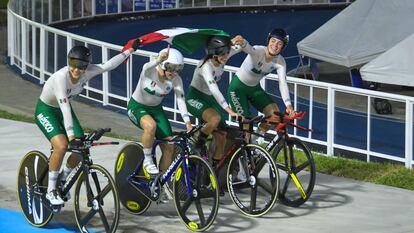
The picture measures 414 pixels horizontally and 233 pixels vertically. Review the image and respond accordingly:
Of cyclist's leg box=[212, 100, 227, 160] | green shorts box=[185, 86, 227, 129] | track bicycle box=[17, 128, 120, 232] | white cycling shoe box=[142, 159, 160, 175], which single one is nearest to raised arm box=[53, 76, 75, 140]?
track bicycle box=[17, 128, 120, 232]

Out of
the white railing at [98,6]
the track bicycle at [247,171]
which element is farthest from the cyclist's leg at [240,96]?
the white railing at [98,6]

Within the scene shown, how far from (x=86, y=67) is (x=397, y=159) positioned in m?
5.73

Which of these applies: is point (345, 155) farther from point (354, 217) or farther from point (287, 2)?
point (287, 2)

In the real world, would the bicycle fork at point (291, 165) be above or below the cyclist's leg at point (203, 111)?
below

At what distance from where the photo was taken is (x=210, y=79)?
1120 centimetres

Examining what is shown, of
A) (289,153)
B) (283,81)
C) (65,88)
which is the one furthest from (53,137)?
(283,81)

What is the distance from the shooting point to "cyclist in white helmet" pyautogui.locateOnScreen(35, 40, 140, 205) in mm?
10180

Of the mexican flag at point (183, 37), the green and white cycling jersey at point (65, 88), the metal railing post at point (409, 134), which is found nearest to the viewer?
the green and white cycling jersey at point (65, 88)

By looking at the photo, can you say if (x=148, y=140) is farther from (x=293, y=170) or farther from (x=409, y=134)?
(x=409, y=134)

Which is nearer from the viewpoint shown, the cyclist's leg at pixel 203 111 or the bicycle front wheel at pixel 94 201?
the bicycle front wheel at pixel 94 201

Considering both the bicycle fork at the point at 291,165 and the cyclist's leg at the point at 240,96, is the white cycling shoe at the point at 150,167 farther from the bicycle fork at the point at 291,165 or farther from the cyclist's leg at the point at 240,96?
the cyclist's leg at the point at 240,96

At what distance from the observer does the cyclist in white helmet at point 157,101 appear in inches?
419

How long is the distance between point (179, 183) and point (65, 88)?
1409 mm

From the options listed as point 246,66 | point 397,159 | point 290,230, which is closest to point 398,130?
point 397,159
